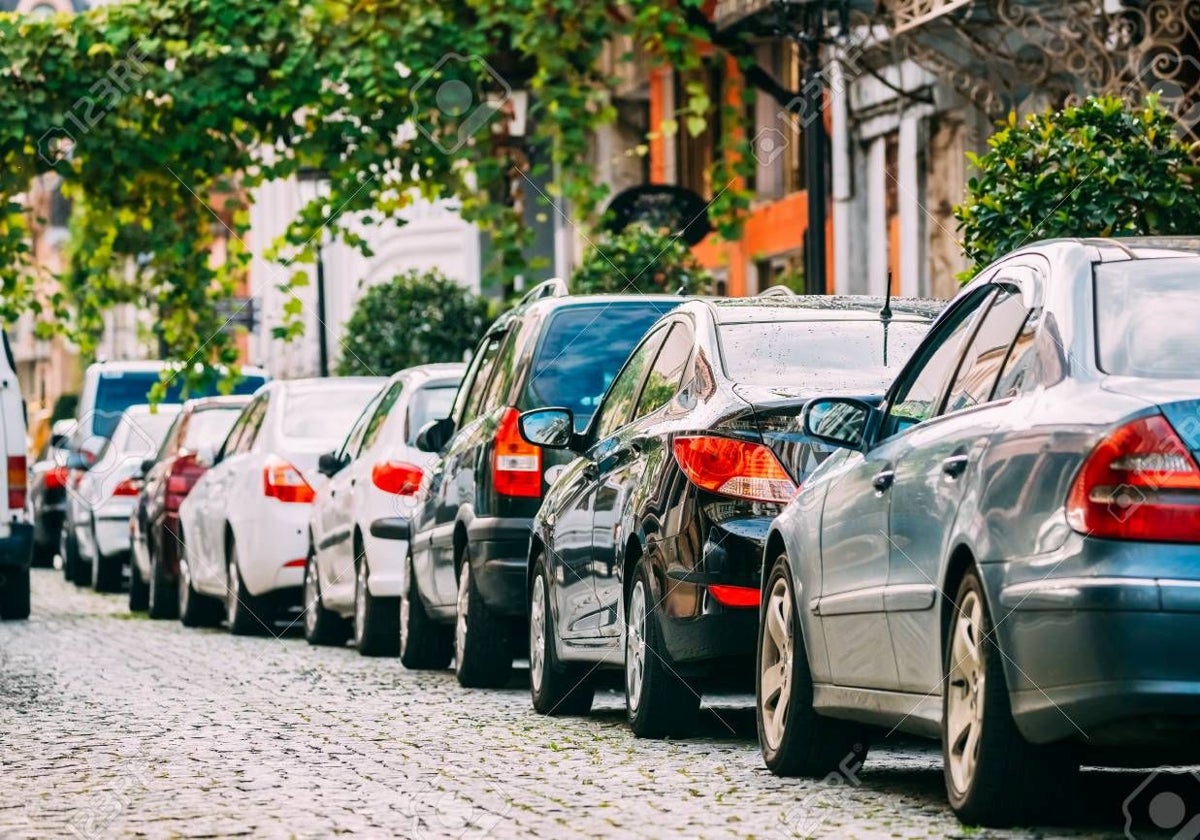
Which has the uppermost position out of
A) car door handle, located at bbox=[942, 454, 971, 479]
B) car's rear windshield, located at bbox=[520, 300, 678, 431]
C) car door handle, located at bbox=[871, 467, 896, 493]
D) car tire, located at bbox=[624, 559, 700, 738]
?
car's rear windshield, located at bbox=[520, 300, 678, 431]

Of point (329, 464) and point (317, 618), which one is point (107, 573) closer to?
point (317, 618)

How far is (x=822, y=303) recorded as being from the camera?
37.8ft

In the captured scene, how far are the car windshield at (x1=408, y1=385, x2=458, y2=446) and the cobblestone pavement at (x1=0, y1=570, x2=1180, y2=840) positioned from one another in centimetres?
202

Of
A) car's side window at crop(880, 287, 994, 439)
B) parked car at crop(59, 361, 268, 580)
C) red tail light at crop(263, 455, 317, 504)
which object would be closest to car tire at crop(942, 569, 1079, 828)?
car's side window at crop(880, 287, 994, 439)

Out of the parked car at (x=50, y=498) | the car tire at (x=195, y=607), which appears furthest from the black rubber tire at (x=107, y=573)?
the car tire at (x=195, y=607)

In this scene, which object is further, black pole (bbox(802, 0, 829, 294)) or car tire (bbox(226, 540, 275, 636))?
black pole (bbox(802, 0, 829, 294))

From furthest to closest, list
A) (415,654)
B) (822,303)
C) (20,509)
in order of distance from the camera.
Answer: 1. (20,509)
2. (415,654)
3. (822,303)

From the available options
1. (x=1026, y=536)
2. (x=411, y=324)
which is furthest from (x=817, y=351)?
(x=411, y=324)

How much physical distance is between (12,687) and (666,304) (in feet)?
11.9

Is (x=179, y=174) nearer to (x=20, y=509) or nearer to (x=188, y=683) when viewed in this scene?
(x=20, y=509)

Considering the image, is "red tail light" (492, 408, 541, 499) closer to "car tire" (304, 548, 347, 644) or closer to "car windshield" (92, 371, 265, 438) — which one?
"car tire" (304, 548, 347, 644)

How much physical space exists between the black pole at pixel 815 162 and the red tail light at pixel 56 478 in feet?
40.2

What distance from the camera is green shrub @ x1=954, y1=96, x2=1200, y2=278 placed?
14.0m

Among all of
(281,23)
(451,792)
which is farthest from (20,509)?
(451,792)
